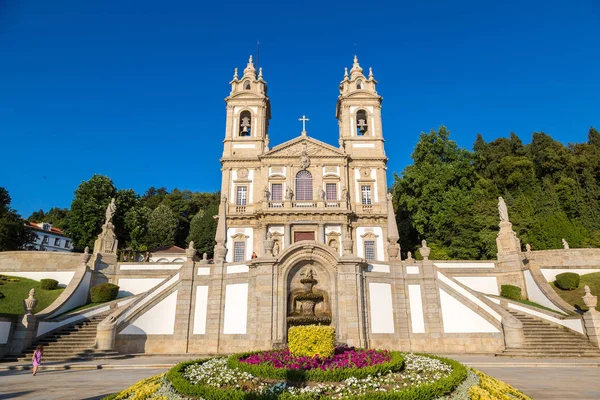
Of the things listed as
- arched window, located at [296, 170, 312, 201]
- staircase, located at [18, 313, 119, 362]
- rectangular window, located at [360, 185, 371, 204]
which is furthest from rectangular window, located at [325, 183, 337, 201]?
staircase, located at [18, 313, 119, 362]

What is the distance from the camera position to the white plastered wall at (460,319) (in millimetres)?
16469

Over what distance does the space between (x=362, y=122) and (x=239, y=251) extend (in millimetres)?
16045

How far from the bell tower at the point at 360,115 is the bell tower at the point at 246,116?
284 inches

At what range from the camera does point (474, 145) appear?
49.1 metres

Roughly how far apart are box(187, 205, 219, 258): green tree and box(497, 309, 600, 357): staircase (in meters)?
32.7

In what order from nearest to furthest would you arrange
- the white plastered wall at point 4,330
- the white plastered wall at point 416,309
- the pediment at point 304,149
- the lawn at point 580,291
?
1. the white plastered wall at point 4,330
2. the white plastered wall at point 416,309
3. the lawn at point 580,291
4. the pediment at point 304,149

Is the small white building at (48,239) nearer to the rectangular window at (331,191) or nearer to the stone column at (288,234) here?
the stone column at (288,234)

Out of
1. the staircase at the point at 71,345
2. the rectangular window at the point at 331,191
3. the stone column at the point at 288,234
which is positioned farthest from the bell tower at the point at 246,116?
the staircase at the point at 71,345

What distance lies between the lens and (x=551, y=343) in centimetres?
1544

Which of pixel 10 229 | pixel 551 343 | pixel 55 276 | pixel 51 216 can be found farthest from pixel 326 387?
pixel 51 216

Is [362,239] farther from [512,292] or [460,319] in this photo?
[460,319]

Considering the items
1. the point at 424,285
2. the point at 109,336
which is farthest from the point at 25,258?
the point at 424,285

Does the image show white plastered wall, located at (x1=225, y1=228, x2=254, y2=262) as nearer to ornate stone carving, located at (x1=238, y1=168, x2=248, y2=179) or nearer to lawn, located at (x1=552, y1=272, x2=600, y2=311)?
ornate stone carving, located at (x1=238, y1=168, x2=248, y2=179)

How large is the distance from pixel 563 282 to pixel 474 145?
32.3m
